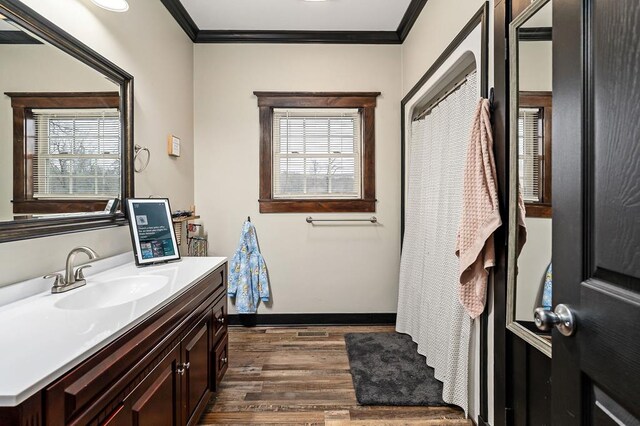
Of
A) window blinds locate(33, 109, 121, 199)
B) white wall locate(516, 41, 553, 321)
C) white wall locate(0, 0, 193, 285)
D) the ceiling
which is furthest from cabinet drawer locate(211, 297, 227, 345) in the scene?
the ceiling

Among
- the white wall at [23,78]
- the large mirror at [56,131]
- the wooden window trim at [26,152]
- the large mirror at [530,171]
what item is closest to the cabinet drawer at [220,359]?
the large mirror at [56,131]

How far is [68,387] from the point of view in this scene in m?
0.75

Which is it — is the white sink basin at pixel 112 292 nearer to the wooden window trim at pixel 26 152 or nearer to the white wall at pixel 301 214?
the wooden window trim at pixel 26 152

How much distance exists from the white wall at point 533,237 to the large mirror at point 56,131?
200 cm

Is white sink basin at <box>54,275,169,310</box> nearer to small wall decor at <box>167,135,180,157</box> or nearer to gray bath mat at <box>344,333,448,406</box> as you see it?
small wall decor at <box>167,135,180,157</box>

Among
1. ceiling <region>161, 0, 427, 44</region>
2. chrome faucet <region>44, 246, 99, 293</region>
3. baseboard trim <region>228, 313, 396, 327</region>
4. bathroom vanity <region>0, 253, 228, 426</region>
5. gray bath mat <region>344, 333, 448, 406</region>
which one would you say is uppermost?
ceiling <region>161, 0, 427, 44</region>

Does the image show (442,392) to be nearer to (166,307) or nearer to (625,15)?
(166,307)

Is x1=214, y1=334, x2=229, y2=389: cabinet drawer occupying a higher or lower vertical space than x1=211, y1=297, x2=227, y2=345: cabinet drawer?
lower

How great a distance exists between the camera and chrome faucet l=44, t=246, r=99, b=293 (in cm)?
129

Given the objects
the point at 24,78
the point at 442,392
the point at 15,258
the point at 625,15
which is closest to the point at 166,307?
the point at 15,258

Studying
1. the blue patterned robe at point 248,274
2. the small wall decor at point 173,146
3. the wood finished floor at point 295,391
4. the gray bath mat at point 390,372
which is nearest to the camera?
the wood finished floor at point 295,391

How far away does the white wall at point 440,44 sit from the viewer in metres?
1.60

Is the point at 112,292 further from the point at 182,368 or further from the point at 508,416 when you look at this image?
the point at 508,416

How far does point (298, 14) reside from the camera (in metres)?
2.59
